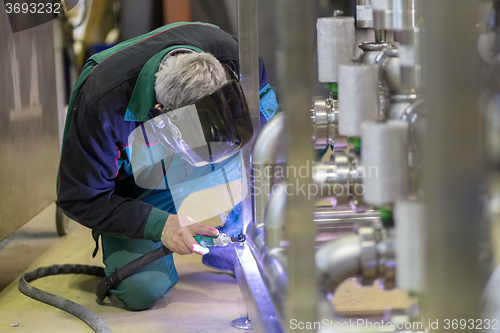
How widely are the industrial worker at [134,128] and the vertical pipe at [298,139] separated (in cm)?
59

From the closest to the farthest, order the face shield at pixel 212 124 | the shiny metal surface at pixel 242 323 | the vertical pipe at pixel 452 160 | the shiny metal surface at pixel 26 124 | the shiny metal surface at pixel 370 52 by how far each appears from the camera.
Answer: the vertical pipe at pixel 452 160, the shiny metal surface at pixel 370 52, the face shield at pixel 212 124, the shiny metal surface at pixel 242 323, the shiny metal surface at pixel 26 124

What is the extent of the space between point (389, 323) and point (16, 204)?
1361 mm

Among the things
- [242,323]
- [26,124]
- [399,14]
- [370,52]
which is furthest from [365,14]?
[26,124]

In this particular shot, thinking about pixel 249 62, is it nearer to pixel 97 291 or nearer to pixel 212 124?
pixel 212 124

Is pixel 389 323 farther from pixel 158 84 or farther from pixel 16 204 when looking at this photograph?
pixel 16 204

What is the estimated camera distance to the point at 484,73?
17.5 inches

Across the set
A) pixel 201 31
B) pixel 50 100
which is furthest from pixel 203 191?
pixel 50 100

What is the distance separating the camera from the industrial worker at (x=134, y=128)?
3.82 ft

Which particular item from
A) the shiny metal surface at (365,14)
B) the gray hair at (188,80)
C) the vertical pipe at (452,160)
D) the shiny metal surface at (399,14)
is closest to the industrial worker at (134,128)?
the gray hair at (188,80)

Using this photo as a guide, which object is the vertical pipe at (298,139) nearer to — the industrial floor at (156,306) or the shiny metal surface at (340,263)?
the shiny metal surface at (340,263)

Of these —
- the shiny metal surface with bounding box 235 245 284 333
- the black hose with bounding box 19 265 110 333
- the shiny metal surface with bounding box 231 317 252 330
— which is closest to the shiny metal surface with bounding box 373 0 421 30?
the shiny metal surface with bounding box 235 245 284 333

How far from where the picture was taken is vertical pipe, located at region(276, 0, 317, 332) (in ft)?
1.74

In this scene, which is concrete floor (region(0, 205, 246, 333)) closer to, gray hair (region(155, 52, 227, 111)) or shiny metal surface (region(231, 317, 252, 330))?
shiny metal surface (region(231, 317, 252, 330))

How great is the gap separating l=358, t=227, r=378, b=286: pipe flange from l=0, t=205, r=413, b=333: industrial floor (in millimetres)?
555
